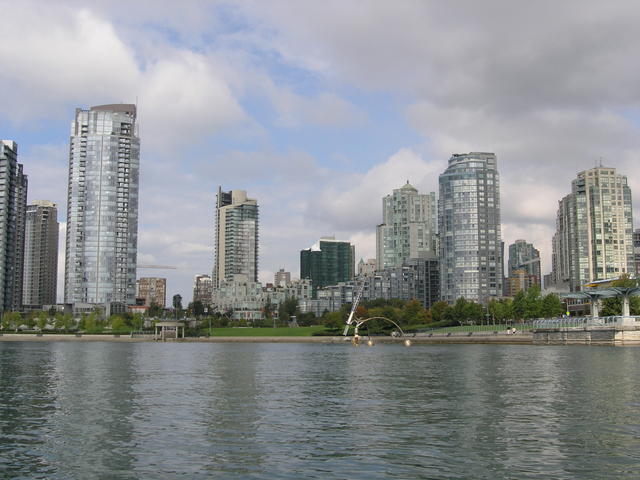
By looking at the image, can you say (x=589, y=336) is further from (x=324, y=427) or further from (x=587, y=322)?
(x=324, y=427)

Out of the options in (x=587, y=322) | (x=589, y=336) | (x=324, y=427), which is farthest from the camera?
(x=587, y=322)

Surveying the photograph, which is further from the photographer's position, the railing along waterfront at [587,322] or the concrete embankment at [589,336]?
the railing along waterfront at [587,322]

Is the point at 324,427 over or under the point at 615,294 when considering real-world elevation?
under

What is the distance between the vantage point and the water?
33.3 m

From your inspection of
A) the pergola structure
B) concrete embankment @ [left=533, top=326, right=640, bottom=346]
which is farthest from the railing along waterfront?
the pergola structure

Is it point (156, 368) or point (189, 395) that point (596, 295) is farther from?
point (189, 395)

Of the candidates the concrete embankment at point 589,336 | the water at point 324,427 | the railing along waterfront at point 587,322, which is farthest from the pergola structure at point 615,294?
the water at point 324,427

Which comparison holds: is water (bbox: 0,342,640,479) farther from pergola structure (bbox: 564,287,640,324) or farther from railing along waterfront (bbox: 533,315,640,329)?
pergola structure (bbox: 564,287,640,324)

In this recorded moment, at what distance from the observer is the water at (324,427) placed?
3334 centimetres

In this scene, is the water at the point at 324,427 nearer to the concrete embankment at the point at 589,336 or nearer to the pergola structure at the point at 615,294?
the concrete embankment at the point at 589,336

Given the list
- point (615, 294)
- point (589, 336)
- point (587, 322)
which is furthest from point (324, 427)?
point (615, 294)

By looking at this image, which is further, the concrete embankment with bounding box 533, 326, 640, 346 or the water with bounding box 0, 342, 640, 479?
the concrete embankment with bounding box 533, 326, 640, 346

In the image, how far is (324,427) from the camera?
45062 millimetres

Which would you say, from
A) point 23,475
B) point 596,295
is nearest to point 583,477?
point 23,475
